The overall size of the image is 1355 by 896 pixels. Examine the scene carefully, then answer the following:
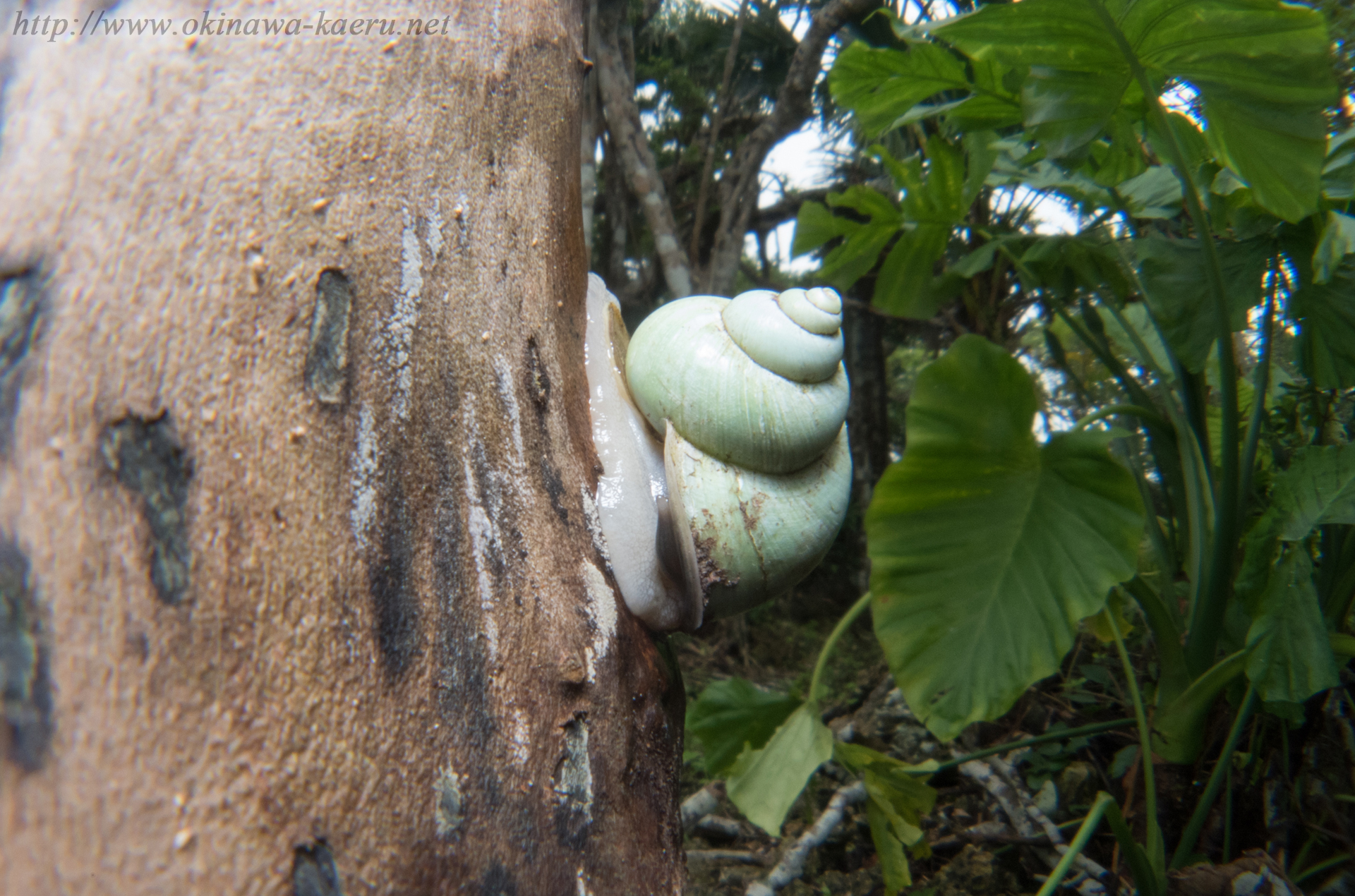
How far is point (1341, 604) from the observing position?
1.25 meters

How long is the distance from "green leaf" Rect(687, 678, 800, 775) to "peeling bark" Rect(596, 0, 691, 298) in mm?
1410

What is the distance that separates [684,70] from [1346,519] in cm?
346

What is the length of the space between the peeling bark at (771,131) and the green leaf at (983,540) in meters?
1.71

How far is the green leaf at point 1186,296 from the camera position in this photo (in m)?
1.18

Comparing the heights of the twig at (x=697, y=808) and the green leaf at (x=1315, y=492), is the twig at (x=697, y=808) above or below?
below

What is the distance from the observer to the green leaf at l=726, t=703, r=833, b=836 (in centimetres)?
100

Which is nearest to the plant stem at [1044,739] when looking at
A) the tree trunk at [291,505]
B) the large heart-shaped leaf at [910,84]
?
the tree trunk at [291,505]

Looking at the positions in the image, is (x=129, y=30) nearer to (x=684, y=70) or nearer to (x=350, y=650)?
(x=350, y=650)

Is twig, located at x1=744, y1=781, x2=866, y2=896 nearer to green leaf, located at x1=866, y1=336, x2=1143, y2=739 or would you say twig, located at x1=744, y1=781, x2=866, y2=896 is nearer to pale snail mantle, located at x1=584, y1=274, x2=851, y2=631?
green leaf, located at x1=866, y1=336, x2=1143, y2=739

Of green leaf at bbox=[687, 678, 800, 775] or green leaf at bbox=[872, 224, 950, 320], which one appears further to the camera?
green leaf at bbox=[872, 224, 950, 320]

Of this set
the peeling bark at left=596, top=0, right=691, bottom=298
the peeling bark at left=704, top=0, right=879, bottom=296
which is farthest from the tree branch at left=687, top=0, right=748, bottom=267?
the peeling bark at left=596, top=0, right=691, bottom=298

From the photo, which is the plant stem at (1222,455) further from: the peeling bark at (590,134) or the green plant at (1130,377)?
the peeling bark at (590,134)

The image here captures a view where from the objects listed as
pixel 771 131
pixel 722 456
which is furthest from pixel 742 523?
pixel 771 131

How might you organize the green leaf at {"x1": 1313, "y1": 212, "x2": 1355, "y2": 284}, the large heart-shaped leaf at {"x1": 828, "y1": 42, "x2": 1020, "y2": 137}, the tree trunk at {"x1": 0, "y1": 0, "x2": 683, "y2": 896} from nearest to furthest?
the tree trunk at {"x1": 0, "y1": 0, "x2": 683, "y2": 896}, the green leaf at {"x1": 1313, "y1": 212, "x2": 1355, "y2": 284}, the large heart-shaped leaf at {"x1": 828, "y1": 42, "x2": 1020, "y2": 137}
